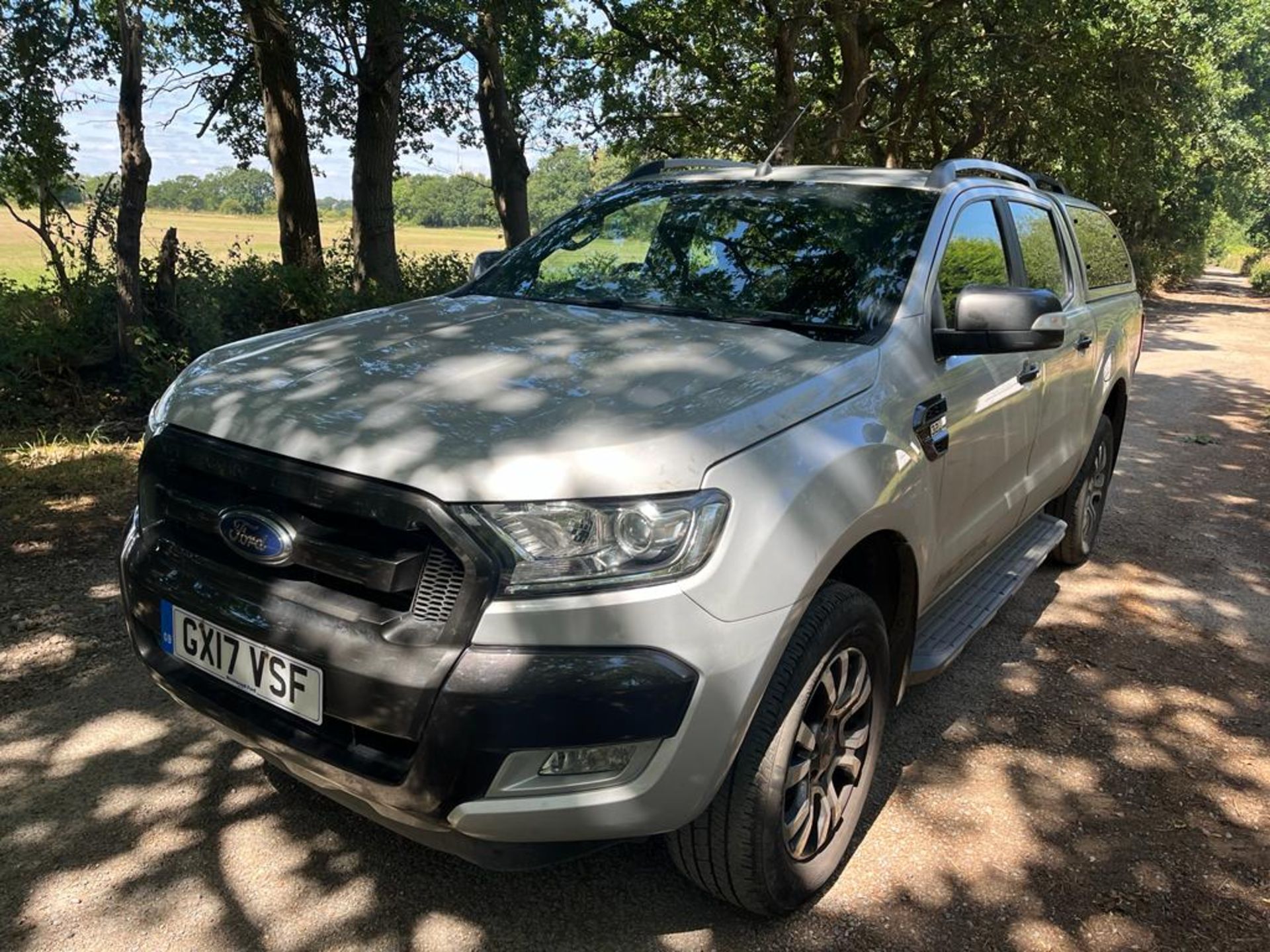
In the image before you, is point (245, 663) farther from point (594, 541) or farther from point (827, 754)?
point (827, 754)

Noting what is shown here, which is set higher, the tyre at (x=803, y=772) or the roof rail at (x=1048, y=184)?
the roof rail at (x=1048, y=184)

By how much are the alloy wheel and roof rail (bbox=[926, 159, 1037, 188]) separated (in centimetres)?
178

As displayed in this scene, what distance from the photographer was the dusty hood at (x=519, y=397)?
73.7 inches

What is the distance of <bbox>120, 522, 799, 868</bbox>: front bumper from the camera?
178 cm

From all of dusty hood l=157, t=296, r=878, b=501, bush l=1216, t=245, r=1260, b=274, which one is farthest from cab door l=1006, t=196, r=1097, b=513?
bush l=1216, t=245, r=1260, b=274

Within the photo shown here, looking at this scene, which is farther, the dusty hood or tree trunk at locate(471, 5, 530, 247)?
tree trunk at locate(471, 5, 530, 247)

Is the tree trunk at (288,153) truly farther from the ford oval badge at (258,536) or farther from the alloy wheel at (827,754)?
the alloy wheel at (827,754)

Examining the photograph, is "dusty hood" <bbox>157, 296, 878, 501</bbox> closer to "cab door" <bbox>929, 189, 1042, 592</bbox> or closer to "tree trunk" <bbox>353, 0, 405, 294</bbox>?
"cab door" <bbox>929, 189, 1042, 592</bbox>

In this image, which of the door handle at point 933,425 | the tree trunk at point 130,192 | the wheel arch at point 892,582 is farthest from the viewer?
the tree trunk at point 130,192

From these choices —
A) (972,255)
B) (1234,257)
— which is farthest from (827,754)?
(1234,257)

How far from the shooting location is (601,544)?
1845 millimetres

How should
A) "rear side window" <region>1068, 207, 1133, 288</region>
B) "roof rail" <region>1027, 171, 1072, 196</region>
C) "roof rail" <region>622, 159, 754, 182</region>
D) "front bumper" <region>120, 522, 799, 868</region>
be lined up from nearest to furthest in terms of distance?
"front bumper" <region>120, 522, 799, 868</region> → "roof rail" <region>622, 159, 754, 182</region> → "roof rail" <region>1027, 171, 1072, 196</region> → "rear side window" <region>1068, 207, 1133, 288</region>

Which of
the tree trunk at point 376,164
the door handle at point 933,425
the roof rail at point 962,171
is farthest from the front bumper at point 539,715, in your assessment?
the tree trunk at point 376,164

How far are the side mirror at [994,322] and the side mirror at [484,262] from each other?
183 cm
